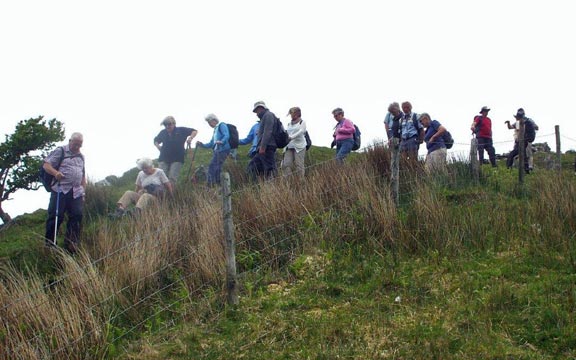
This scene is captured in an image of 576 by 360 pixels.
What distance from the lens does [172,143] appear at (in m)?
11.0

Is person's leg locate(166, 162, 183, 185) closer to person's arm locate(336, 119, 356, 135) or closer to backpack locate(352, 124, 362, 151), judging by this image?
person's arm locate(336, 119, 356, 135)

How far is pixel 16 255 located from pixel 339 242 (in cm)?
447

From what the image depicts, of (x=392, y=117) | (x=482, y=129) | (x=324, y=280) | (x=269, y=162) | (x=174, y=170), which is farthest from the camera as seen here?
(x=482, y=129)

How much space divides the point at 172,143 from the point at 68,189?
2781mm

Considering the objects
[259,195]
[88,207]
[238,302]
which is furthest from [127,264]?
[88,207]

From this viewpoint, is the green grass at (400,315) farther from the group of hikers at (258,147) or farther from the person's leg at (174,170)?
the person's leg at (174,170)

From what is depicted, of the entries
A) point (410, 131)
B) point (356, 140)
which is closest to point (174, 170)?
point (356, 140)

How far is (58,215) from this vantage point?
8.50 meters

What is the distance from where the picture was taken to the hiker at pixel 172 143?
435 inches

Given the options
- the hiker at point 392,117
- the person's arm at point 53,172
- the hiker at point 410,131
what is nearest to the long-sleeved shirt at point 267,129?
the hiker at point 392,117

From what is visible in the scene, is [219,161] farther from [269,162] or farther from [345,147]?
[345,147]

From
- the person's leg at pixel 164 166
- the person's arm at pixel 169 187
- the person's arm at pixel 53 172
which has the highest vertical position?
the person's arm at pixel 53 172

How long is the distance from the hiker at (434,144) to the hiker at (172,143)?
4.02 meters

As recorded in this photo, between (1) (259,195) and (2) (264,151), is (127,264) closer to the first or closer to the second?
(1) (259,195)
